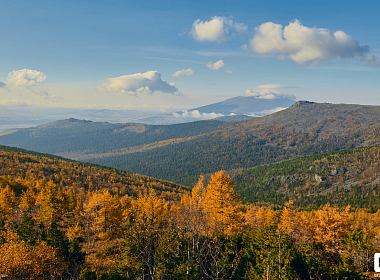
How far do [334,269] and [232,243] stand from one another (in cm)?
1555

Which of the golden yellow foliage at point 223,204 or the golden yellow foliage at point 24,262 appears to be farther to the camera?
the golden yellow foliage at point 223,204

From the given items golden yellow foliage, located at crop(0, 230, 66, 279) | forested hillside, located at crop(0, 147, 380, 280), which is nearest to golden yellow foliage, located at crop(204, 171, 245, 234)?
forested hillside, located at crop(0, 147, 380, 280)

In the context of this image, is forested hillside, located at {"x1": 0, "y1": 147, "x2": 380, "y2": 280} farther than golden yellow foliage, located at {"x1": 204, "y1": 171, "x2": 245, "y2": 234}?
No

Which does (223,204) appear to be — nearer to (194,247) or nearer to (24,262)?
(194,247)

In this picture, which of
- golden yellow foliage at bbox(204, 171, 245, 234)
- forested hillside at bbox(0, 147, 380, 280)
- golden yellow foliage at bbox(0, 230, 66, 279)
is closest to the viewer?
golden yellow foliage at bbox(0, 230, 66, 279)

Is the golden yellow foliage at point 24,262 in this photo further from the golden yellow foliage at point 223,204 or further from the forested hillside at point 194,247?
the golden yellow foliage at point 223,204

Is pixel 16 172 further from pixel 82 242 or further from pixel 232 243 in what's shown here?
pixel 232 243

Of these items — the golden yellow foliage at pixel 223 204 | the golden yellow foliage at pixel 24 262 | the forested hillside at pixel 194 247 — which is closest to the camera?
the golden yellow foliage at pixel 24 262

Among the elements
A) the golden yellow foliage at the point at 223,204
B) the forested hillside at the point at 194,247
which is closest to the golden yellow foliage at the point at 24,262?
the forested hillside at the point at 194,247

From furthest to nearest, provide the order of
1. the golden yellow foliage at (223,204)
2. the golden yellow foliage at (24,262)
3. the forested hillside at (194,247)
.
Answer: the golden yellow foliage at (223,204), the forested hillside at (194,247), the golden yellow foliage at (24,262)

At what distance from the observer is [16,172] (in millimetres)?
162625

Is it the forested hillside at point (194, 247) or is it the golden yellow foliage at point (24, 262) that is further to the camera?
the forested hillside at point (194, 247)

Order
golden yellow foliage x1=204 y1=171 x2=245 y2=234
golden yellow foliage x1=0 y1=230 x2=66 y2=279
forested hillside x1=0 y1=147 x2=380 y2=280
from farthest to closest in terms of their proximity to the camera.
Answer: golden yellow foliage x1=204 y1=171 x2=245 y2=234
forested hillside x1=0 y1=147 x2=380 y2=280
golden yellow foliage x1=0 y1=230 x2=66 y2=279

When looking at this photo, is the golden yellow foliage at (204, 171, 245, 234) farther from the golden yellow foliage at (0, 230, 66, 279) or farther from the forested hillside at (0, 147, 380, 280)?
the golden yellow foliage at (0, 230, 66, 279)
